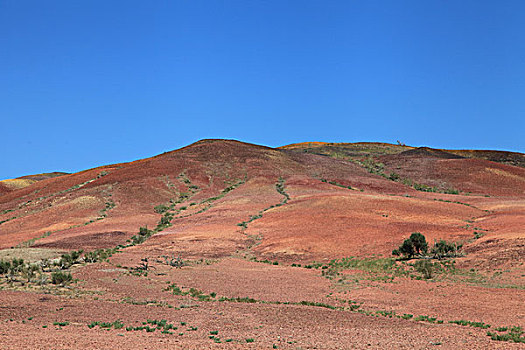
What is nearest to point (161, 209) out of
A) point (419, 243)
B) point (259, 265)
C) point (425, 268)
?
point (259, 265)

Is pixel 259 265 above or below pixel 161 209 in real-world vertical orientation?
below

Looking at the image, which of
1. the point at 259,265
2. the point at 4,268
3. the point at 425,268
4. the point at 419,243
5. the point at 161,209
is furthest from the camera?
the point at 161,209

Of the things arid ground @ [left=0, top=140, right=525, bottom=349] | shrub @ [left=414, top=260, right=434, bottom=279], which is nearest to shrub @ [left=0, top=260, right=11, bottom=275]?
arid ground @ [left=0, top=140, right=525, bottom=349]

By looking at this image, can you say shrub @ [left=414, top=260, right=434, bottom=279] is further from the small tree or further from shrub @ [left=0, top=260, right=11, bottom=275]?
shrub @ [left=0, top=260, right=11, bottom=275]

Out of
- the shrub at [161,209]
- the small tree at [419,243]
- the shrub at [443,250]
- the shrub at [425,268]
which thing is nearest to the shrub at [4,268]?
the shrub at [425,268]

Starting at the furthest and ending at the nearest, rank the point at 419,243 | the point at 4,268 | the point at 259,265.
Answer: the point at 259,265 < the point at 419,243 < the point at 4,268

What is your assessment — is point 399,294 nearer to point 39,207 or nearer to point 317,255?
point 317,255

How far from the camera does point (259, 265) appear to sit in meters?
29.3

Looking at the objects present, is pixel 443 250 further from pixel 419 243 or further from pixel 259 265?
pixel 259 265

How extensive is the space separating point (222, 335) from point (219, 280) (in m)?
11.1

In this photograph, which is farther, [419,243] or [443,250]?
[419,243]

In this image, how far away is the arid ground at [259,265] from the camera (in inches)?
524

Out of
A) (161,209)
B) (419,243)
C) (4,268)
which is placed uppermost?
(161,209)

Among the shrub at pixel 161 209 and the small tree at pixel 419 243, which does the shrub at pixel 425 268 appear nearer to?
the small tree at pixel 419 243
